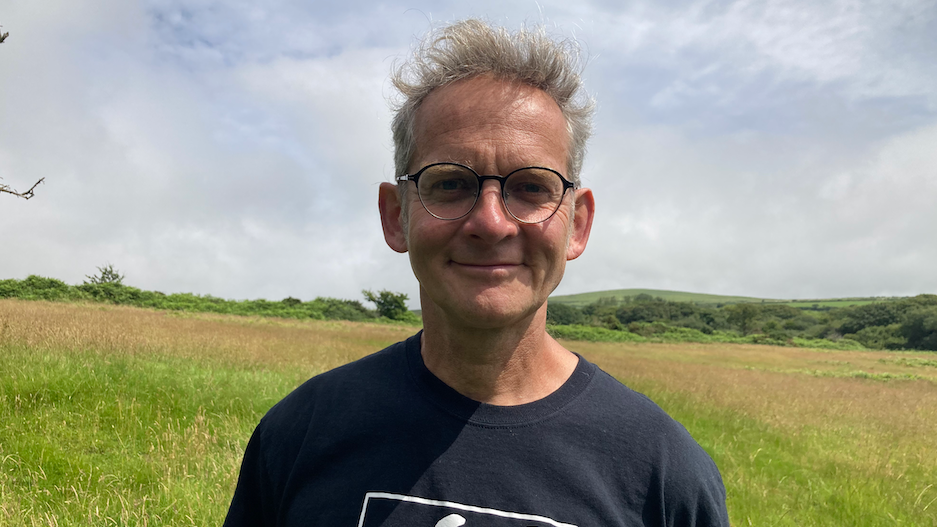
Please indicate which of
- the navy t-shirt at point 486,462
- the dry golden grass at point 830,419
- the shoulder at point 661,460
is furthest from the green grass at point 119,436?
the dry golden grass at point 830,419

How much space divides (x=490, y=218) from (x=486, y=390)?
482 mm

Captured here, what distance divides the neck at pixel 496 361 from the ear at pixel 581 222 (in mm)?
248

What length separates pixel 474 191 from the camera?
4.31 ft

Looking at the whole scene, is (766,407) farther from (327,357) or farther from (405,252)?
(405,252)

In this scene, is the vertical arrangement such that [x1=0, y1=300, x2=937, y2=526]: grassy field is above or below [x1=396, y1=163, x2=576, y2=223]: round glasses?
below

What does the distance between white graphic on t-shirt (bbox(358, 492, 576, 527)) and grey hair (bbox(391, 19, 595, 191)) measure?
3.03 feet

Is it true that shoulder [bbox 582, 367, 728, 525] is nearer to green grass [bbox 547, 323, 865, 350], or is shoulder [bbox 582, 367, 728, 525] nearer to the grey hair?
the grey hair

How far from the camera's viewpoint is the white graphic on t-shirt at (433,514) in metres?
1.20

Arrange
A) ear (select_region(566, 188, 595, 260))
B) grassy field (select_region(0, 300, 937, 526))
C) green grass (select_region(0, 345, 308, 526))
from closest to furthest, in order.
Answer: ear (select_region(566, 188, 595, 260))
green grass (select_region(0, 345, 308, 526))
grassy field (select_region(0, 300, 937, 526))

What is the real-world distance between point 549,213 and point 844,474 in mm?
7868

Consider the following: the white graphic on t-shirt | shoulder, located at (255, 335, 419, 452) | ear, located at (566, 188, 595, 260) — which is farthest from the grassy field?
ear, located at (566, 188, 595, 260)

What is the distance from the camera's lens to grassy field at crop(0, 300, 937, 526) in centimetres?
405

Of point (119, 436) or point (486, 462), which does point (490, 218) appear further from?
point (119, 436)

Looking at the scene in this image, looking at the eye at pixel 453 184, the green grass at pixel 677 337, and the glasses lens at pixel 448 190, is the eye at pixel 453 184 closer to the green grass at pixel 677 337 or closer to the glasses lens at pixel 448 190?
the glasses lens at pixel 448 190
